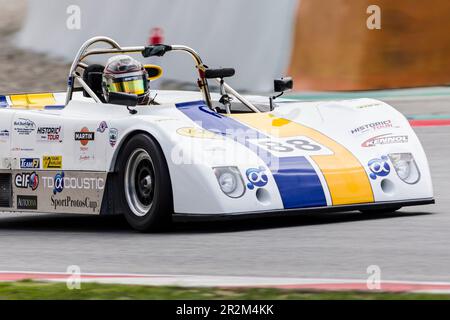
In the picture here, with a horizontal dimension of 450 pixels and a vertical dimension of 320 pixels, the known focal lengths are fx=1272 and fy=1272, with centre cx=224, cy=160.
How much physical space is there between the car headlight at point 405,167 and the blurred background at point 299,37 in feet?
30.7

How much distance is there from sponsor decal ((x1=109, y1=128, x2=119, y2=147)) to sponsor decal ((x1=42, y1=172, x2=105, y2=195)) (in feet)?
0.99

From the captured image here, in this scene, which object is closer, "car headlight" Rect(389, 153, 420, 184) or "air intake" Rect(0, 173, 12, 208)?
"car headlight" Rect(389, 153, 420, 184)

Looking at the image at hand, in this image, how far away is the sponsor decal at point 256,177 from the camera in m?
9.09

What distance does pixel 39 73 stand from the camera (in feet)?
76.7

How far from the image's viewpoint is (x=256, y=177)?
30.0 ft

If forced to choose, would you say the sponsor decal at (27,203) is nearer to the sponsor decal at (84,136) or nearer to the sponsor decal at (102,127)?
the sponsor decal at (84,136)

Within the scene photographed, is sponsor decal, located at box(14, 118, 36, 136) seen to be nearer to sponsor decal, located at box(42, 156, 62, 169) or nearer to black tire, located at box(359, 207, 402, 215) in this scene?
sponsor decal, located at box(42, 156, 62, 169)

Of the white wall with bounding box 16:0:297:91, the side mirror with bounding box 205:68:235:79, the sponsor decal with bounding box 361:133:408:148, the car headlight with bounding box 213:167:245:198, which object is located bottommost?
the car headlight with bounding box 213:167:245:198

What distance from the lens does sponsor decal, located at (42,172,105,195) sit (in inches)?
384

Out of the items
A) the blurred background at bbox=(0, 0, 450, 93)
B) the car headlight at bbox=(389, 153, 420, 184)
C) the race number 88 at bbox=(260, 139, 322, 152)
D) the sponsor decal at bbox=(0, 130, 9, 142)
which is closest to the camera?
the race number 88 at bbox=(260, 139, 322, 152)

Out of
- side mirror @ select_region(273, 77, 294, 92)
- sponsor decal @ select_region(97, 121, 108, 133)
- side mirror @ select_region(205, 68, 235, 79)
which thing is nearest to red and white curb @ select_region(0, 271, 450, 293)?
sponsor decal @ select_region(97, 121, 108, 133)

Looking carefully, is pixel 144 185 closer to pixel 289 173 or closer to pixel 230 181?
pixel 230 181

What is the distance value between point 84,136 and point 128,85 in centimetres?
75
